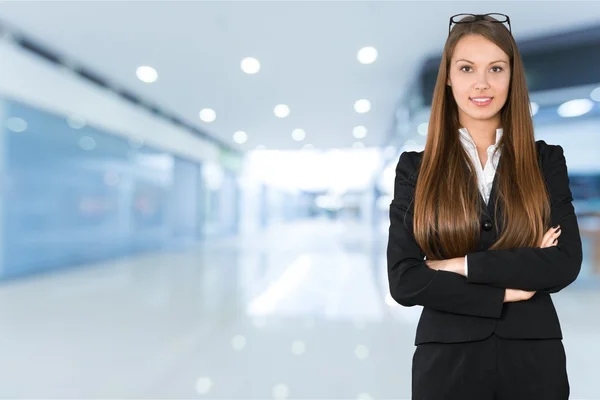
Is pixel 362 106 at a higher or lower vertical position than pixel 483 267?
higher

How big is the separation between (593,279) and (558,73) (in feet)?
10.1

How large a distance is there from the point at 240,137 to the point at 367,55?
9429 millimetres

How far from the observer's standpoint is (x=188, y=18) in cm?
550

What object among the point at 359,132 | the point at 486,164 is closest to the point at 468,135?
the point at 486,164

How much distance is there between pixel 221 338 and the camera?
12.2 feet

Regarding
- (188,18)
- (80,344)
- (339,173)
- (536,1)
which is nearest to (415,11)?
(536,1)

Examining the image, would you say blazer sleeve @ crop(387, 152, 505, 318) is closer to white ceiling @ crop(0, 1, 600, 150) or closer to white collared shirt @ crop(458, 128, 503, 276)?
white collared shirt @ crop(458, 128, 503, 276)

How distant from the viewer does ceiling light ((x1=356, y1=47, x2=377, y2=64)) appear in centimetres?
647

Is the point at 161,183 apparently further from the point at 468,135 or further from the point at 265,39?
the point at 468,135

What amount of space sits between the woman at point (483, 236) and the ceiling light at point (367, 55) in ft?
18.0

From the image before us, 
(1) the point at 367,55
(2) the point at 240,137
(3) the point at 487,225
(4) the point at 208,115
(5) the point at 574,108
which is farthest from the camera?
(2) the point at 240,137

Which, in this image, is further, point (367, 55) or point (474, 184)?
point (367, 55)

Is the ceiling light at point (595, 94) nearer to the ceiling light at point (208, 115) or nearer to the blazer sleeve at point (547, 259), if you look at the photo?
the blazer sleeve at point (547, 259)

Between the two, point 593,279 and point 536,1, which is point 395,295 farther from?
point 593,279
